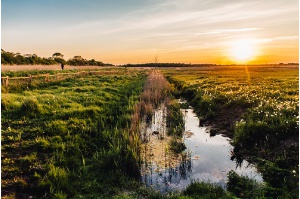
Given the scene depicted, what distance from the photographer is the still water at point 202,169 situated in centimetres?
848

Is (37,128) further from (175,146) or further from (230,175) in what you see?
(230,175)

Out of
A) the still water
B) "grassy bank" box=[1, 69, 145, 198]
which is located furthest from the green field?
the still water

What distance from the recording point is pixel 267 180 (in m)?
8.45

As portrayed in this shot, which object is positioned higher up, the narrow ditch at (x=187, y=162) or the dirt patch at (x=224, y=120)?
the dirt patch at (x=224, y=120)

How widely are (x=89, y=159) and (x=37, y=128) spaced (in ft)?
11.7

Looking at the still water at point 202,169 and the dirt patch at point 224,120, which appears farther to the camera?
the dirt patch at point 224,120

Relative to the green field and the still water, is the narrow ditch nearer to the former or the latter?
the still water

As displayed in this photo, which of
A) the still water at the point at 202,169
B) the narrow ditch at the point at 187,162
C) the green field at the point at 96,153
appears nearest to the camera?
the green field at the point at 96,153

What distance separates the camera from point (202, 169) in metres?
9.62

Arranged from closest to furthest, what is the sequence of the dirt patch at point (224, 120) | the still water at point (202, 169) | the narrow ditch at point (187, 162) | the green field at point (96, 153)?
the green field at point (96, 153) → the still water at point (202, 169) → the narrow ditch at point (187, 162) → the dirt patch at point (224, 120)

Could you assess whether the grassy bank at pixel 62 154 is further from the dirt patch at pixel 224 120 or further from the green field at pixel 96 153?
the dirt patch at pixel 224 120

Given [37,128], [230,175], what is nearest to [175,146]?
[230,175]

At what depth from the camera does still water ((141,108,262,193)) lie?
8.48m

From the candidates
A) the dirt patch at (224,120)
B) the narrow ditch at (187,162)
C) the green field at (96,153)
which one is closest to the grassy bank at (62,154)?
the green field at (96,153)
